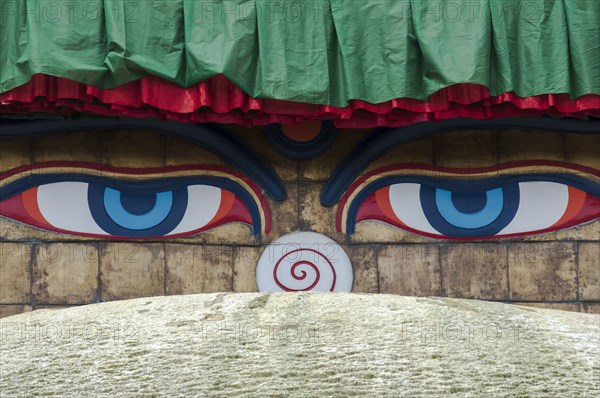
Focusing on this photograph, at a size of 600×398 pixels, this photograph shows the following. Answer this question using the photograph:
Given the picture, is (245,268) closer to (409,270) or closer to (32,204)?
(409,270)

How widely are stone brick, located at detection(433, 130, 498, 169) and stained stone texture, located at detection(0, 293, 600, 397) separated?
2993 mm

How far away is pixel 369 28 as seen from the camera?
19.0 ft

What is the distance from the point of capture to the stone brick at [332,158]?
6.57 meters

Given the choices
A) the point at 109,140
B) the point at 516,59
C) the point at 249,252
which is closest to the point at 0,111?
the point at 109,140

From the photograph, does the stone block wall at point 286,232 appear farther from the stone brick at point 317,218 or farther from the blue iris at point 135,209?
the blue iris at point 135,209

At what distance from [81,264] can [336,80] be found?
A: 7.85 ft

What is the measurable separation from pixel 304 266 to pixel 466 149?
156 centimetres

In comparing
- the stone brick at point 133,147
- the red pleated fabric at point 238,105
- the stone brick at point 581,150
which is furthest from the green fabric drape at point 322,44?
the stone brick at point 133,147

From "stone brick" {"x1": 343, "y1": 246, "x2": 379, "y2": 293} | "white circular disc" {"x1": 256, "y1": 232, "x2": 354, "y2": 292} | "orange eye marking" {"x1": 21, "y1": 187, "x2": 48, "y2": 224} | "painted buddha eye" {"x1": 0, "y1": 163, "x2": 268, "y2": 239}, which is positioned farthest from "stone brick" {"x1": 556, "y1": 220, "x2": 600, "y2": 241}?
"orange eye marking" {"x1": 21, "y1": 187, "x2": 48, "y2": 224}

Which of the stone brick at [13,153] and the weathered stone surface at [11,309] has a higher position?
the stone brick at [13,153]

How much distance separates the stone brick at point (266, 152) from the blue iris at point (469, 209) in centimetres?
104

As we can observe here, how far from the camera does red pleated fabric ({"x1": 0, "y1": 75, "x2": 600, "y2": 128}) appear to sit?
18.9ft

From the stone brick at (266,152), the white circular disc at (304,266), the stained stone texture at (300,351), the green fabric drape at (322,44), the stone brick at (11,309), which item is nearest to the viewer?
the stained stone texture at (300,351)

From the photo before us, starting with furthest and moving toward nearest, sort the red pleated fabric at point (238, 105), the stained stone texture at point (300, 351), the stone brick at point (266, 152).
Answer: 1. the stone brick at point (266, 152)
2. the red pleated fabric at point (238, 105)
3. the stained stone texture at point (300, 351)
